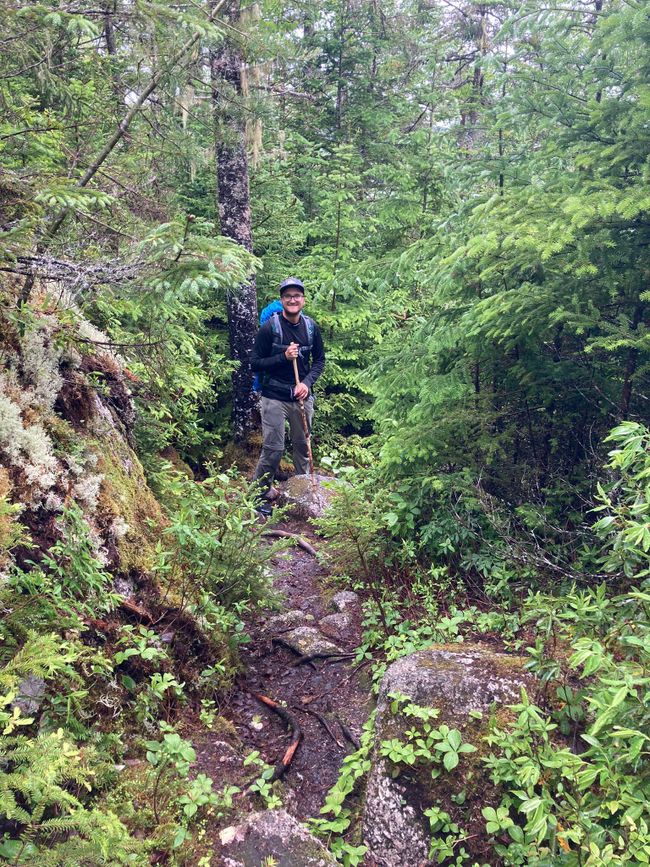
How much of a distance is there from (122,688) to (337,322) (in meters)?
8.40

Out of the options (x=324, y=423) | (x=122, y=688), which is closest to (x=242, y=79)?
(x=324, y=423)

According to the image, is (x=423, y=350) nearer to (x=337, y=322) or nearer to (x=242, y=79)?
(x=337, y=322)

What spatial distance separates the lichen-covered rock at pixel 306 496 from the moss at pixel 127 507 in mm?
3120

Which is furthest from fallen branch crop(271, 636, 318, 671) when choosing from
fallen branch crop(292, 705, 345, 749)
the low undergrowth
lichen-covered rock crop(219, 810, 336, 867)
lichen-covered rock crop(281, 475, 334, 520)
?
lichen-covered rock crop(281, 475, 334, 520)

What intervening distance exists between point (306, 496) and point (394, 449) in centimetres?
285

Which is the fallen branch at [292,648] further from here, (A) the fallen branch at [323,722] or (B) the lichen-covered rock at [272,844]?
(B) the lichen-covered rock at [272,844]

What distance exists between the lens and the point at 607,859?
2.21 metres

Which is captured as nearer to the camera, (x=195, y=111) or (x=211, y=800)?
(x=211, y=800)

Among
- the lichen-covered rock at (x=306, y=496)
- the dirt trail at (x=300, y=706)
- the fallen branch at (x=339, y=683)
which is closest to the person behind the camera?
the dirt trail at (x=300, y=706)

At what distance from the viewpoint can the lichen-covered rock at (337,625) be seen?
5.30 m

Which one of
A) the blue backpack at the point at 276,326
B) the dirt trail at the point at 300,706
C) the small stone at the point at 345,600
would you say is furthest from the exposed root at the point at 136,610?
the blue backpack at the point at 276,326

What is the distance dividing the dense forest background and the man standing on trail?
1028 millimetres

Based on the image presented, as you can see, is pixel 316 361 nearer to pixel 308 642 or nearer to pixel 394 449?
pixel 394 449

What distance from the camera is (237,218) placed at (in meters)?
9.38
